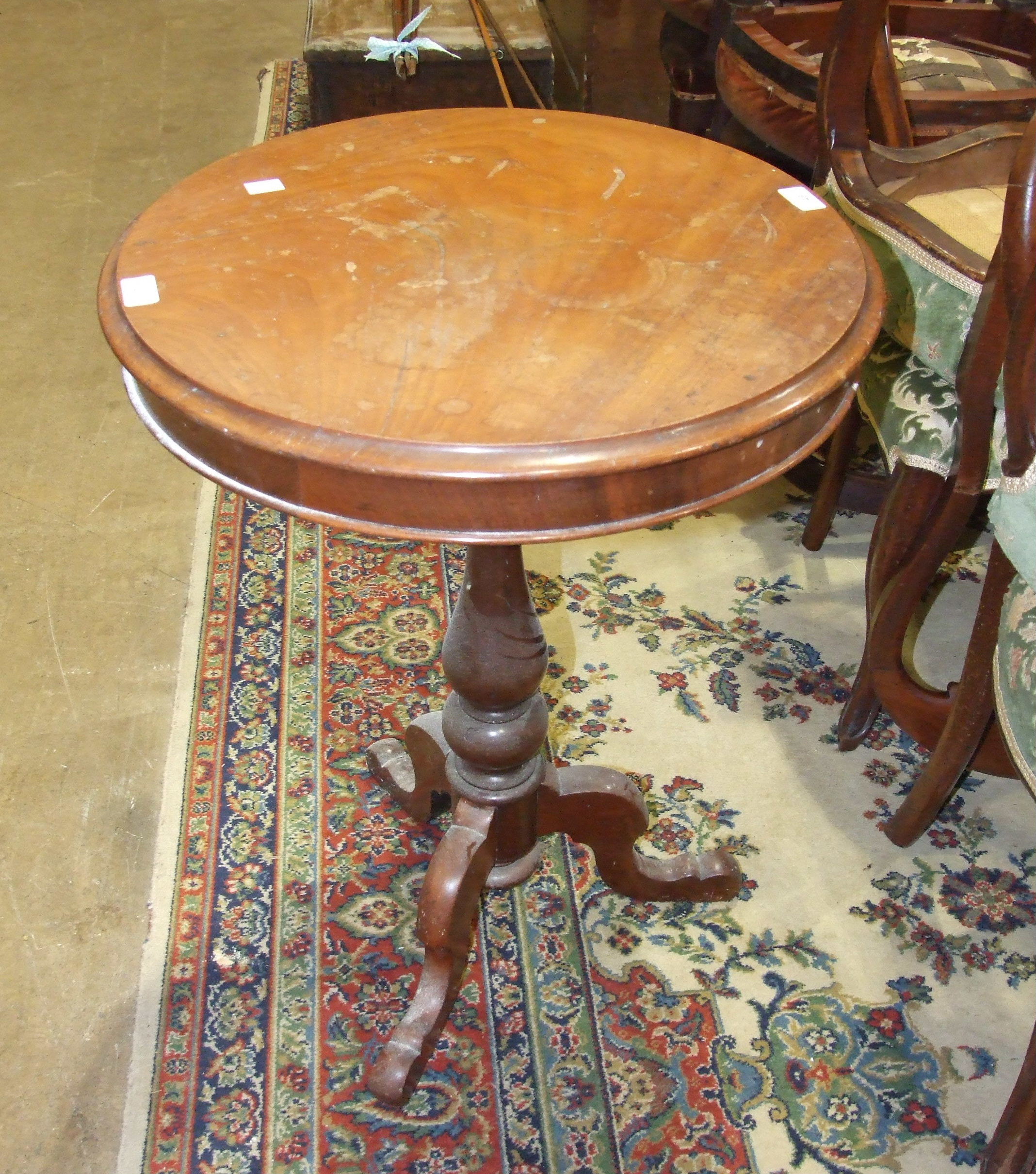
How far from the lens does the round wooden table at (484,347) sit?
0.78 metres

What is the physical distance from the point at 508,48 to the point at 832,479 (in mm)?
1173

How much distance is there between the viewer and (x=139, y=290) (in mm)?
923

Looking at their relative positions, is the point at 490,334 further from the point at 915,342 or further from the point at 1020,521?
the point at 915,342

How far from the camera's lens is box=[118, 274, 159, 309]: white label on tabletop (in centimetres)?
91

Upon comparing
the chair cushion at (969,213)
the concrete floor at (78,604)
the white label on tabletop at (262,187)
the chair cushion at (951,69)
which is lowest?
the concrete floor at (78,604)

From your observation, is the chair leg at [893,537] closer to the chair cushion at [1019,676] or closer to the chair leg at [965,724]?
the chair leg at [965,724]

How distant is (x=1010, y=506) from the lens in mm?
1044

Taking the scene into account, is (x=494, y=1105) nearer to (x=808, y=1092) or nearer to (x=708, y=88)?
(x=808, y=1092)

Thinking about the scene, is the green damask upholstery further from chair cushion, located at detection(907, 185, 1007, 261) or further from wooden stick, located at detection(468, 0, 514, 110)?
wooden stick, located at detection(468, 0, 514, 110)

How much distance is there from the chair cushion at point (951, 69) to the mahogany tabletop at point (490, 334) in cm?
81

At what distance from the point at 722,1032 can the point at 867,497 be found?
3.43ft

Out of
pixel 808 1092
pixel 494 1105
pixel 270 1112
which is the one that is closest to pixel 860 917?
pixel 808 1092

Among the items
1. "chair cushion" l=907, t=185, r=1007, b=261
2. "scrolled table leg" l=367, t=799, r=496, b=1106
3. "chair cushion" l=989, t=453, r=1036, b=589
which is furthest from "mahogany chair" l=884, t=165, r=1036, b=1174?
"scrolled table leg" l=367, t=799, r=496, b=1106

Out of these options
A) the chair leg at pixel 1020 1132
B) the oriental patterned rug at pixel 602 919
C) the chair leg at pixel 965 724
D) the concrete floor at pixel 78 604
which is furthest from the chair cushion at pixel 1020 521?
the concrete floor at pixel 78 604
